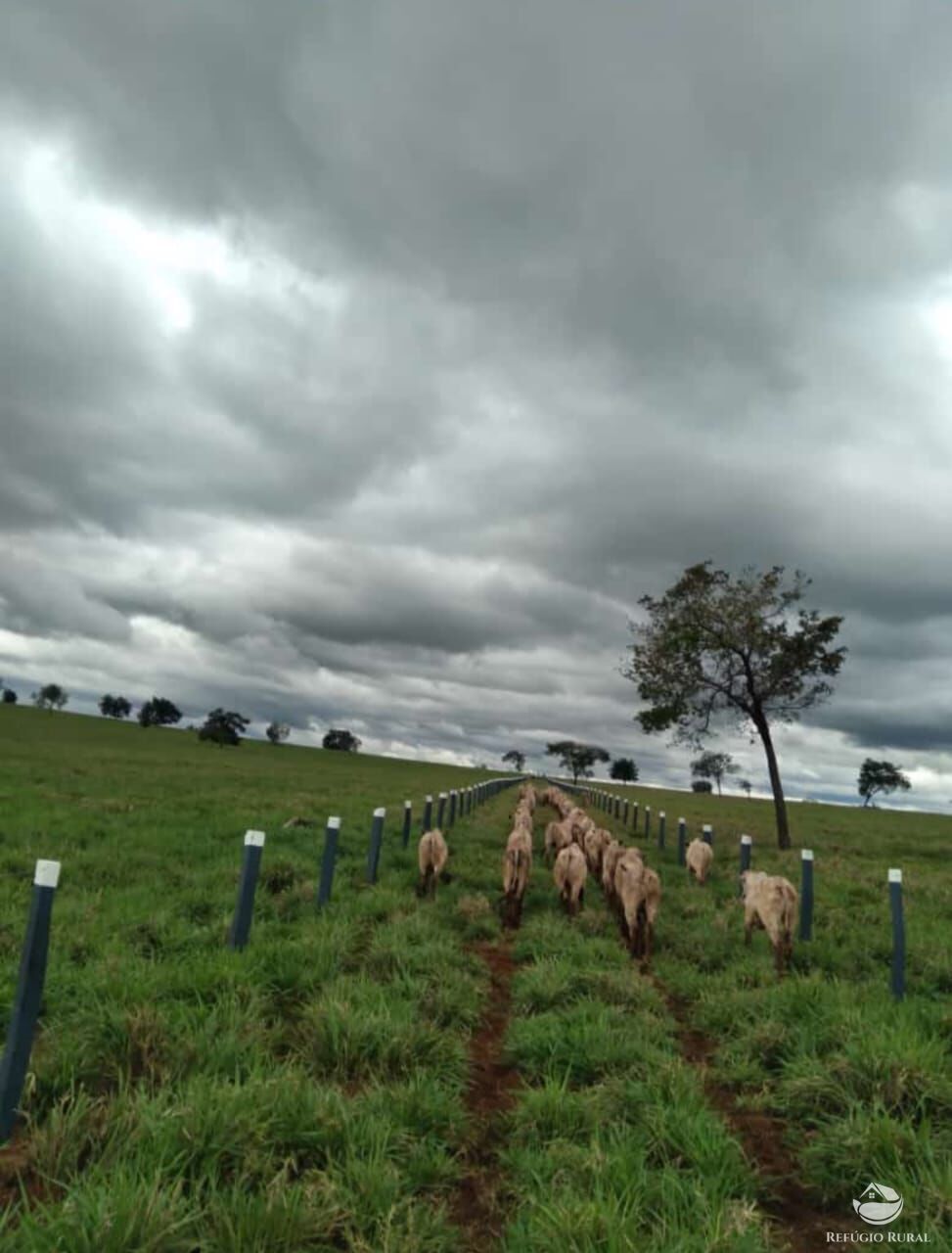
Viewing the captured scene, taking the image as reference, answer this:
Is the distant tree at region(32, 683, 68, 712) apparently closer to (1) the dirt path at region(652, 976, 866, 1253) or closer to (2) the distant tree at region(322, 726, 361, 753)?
(2) the distant tree at region(322, 726, 361, 753)

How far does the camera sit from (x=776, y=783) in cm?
2370

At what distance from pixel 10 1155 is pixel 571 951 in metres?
5.54

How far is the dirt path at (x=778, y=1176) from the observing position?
3670 mm

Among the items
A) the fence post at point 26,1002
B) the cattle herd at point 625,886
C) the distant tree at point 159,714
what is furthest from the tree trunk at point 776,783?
the distant tree at point 159,714

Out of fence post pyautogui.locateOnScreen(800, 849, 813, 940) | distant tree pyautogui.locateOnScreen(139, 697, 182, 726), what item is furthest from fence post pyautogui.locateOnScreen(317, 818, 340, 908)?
distant tree pyautogui.locateOnScreen(139, 697, 182, 726)

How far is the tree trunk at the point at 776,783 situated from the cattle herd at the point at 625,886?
10.8 meters

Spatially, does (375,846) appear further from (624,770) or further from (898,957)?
(624,770)

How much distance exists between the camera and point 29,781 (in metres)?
23.1

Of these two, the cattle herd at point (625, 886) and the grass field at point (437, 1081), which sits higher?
the cattle herd at point (625, 886)

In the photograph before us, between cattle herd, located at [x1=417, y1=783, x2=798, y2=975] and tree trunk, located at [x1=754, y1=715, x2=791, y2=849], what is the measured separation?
35.3 ft

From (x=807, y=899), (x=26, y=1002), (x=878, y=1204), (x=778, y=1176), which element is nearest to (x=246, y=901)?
(x=26, y=1002)

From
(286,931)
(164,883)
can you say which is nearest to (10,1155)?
(286,931)

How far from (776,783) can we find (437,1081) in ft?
70.1

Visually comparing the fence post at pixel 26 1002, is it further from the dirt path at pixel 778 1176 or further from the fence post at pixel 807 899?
the fence post at pixel 807 899
